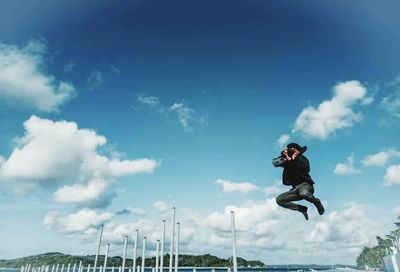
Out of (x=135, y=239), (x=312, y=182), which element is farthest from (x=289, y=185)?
(x=135, y=239)

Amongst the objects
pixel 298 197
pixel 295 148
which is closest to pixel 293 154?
pixel 295 148

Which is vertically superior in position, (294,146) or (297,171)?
(294,146)

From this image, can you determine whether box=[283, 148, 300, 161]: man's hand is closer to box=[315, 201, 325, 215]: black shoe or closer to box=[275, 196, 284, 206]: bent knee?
box=[275, 196, 284, 206]: bent knee

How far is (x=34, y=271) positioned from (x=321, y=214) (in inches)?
3665

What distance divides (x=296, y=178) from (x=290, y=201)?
0.60 meters

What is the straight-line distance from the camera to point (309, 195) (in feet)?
23.5

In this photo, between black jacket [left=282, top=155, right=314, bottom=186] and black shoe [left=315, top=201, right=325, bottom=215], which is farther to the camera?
black shoe [left=315, top=201, right=325, bottom=215]

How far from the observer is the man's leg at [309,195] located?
718 cm

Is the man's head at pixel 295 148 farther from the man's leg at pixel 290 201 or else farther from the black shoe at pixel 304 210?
the black shoe at pixel 304 210

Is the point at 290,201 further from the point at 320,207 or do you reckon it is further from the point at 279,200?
the point at 320,207

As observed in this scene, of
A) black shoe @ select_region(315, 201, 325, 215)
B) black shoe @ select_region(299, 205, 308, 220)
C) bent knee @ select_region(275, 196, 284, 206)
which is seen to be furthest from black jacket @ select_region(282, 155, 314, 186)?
black shoe @ select_region(299, 205, 308, 220)

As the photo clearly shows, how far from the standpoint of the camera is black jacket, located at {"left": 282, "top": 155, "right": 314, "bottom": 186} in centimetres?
712

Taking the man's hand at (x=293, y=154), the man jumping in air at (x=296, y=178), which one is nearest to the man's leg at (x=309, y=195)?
the man jumping in air at (x=296, y=178)

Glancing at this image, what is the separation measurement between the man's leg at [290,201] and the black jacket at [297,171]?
22 cm
